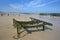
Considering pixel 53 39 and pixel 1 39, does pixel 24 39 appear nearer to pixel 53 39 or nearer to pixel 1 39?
pixel 1 39

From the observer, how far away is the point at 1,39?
559cm

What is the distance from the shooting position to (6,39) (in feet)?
18.0

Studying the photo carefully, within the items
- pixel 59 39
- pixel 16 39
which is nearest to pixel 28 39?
pixel 16 39

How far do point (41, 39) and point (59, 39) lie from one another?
1.08 meters

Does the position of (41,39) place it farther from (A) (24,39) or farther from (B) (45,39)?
(A) (24,39)

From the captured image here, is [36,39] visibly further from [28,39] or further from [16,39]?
[16,39]

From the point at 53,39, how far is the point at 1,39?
3054 mm

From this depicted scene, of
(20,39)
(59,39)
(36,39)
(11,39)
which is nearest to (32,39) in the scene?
(36,39)

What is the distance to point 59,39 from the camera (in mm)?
5691

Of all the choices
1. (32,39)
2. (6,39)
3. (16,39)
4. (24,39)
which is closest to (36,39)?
(32,39)

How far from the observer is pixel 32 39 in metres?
5.57

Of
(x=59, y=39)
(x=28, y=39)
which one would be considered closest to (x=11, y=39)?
(x=28, y=39)

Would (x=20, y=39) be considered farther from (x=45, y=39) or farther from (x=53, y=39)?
(x=53, y=39)

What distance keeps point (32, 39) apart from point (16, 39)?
923 millimetres
